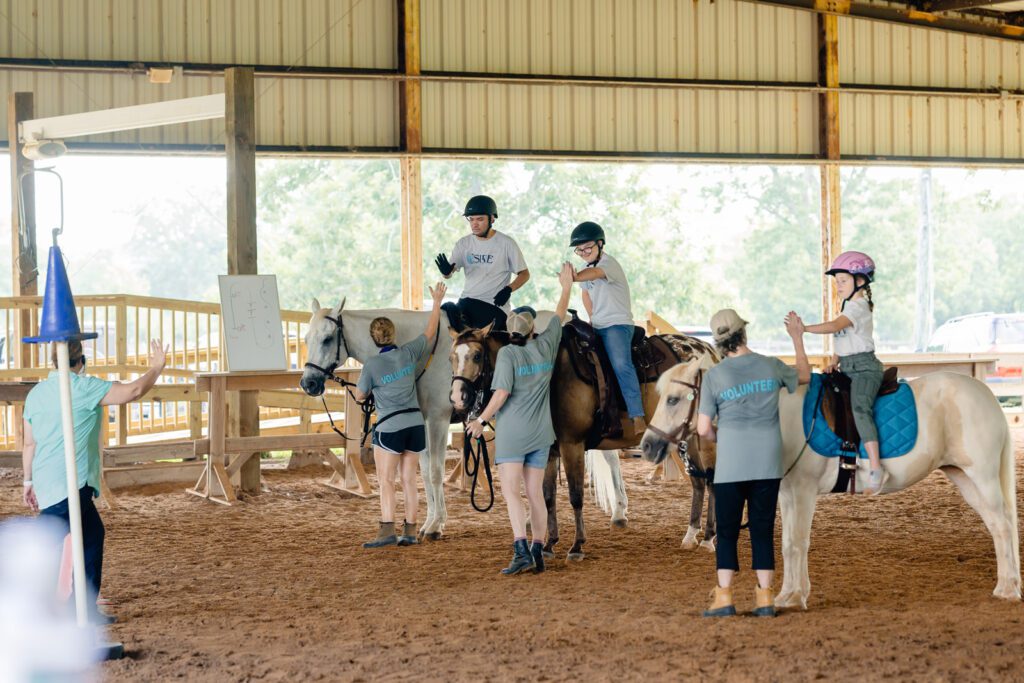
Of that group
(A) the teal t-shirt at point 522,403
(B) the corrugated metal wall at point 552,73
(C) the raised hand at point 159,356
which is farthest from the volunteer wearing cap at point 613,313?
Answer: (B) the corrugated metal wall at point 552,73

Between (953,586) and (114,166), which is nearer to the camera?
(953,586)

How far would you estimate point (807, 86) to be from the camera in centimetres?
1755

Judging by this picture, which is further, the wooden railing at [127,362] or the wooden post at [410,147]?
the wooden post at [410,147]

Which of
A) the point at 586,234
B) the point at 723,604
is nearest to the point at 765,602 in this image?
the point at 723,604

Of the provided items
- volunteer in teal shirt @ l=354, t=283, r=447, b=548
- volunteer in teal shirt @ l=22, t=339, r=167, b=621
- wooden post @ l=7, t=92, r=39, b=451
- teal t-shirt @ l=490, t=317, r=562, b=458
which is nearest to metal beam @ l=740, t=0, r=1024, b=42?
wooden post @ l=7, t=92, r=39, b=451

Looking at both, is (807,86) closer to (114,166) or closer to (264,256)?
(264,256)

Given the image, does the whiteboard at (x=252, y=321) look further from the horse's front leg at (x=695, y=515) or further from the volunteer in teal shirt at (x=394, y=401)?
the horse's front leg at (x=695, y=515)

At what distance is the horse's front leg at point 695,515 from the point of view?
788 cm

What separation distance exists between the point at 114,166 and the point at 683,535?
31.9 m

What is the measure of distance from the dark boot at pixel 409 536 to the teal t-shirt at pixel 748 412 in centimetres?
332

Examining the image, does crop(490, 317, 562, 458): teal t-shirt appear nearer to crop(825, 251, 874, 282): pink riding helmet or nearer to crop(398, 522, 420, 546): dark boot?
crop(398, 522, 420, 546): dark boot

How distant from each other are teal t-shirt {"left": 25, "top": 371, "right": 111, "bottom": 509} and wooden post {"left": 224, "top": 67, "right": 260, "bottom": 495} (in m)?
5.44

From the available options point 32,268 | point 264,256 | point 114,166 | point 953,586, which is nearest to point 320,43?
point 32,268

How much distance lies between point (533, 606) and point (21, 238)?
31.9 ft
